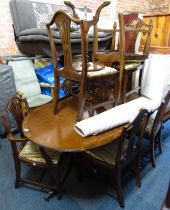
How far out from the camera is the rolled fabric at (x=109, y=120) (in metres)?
1.37

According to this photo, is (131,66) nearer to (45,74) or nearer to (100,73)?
(100,73)

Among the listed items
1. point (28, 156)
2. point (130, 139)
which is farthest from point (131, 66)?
point (28, 156)

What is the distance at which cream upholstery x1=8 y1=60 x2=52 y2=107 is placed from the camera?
2650 millimetres

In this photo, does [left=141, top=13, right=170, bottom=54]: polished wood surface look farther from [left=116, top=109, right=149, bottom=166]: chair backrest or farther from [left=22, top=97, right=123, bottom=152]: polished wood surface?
[left=22, top=97, right=123, bottom=152]: polished wood surface

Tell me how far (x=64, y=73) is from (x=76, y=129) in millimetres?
515

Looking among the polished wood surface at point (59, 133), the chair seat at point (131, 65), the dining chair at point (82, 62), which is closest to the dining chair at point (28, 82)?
the polished wood surface at point (59, 133)

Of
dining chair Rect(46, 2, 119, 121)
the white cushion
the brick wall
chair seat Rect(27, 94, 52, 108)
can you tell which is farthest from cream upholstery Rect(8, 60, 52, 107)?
the white cushion

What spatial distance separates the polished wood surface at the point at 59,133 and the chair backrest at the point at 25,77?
3.24 ft

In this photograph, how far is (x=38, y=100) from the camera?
2.63m

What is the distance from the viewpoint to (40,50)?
2.59 meters

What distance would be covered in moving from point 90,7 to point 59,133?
308 cm

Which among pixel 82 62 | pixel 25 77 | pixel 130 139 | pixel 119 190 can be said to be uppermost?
pixel 82 62

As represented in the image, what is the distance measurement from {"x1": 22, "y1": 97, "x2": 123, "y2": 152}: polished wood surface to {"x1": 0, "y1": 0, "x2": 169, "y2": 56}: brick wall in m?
1.59

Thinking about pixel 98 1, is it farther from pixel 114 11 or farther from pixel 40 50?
pixel 40 50
